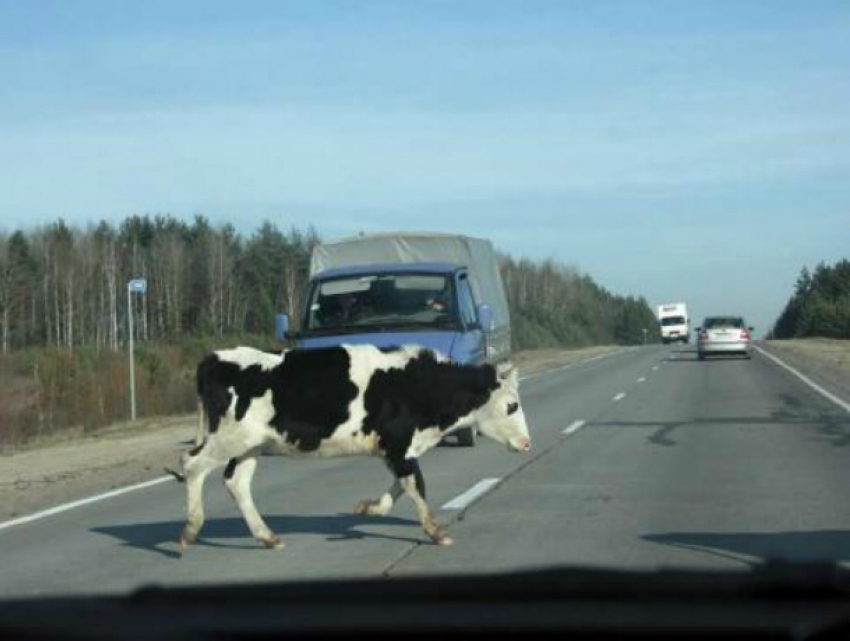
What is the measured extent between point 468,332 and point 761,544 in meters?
7.98

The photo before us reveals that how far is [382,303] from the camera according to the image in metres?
17.1

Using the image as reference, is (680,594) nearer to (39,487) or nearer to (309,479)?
(309,479)

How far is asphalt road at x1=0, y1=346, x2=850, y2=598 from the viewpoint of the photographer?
8695mm

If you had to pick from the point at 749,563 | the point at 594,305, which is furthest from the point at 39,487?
the point at 594,305

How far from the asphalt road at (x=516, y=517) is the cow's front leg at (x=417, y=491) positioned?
0.12 meters

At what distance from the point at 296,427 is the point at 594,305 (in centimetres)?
16464

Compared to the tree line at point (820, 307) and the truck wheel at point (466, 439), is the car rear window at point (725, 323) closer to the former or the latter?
the truck wheel at point (466, 439)

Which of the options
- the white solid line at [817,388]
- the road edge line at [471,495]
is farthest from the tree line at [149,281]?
the road edge line at [471,495]

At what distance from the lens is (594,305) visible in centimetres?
17200

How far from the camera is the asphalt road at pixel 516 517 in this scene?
28.5ft

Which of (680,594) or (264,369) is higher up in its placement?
(264,369)

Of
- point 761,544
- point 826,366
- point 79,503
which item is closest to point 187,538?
point 79,503

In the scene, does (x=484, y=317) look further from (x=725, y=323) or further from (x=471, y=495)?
(x=725, y=323)

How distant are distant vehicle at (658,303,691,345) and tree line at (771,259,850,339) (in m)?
13.9
